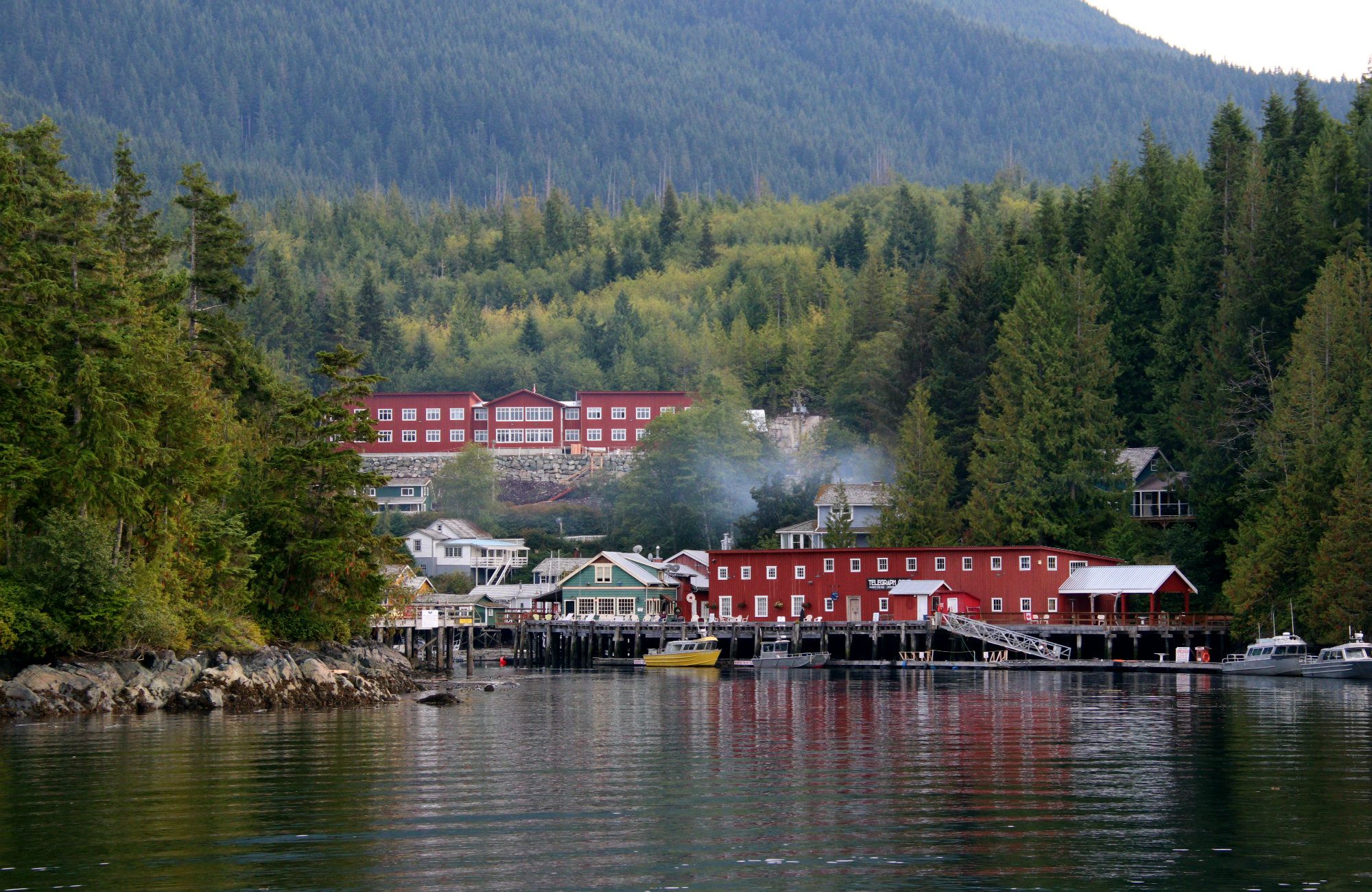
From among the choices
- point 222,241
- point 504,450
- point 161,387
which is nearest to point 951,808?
point 161,387

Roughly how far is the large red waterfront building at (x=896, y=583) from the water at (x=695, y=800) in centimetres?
3825

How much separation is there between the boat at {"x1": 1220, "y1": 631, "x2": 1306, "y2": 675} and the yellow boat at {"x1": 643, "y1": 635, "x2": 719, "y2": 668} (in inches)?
1050

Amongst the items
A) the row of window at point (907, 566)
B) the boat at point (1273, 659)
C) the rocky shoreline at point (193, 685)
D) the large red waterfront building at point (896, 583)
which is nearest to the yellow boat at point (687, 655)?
the large red waterfront building at point (896, 583)

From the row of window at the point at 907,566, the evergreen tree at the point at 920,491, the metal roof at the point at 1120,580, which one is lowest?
the metal roof at the point at 1120,580

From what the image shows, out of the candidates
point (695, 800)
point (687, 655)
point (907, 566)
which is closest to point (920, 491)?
point (907, 566)

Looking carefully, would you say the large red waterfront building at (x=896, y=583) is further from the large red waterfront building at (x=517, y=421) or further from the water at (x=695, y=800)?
the large red waterfront building at (x=517, y=421)

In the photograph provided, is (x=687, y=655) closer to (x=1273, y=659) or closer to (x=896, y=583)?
(x=896, y=583)

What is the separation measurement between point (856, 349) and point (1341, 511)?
260 ft

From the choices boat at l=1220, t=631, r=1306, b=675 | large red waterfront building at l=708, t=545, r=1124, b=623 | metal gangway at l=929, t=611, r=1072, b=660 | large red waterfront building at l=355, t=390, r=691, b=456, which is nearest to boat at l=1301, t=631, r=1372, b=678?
boat at l=1220, t=631, r=1306, b=675

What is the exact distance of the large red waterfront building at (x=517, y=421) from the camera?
160500mm

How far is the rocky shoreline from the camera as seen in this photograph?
47.1 m

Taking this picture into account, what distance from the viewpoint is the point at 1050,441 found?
93688mm

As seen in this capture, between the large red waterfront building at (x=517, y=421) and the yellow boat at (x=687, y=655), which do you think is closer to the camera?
the yellow boat at (x=687, y=655)

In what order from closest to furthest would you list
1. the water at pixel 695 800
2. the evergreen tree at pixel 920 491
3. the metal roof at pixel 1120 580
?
the water at pixel 695 800 → the metal roof at pixel 1120 580 → the evergreen tree at pixel 920 491
